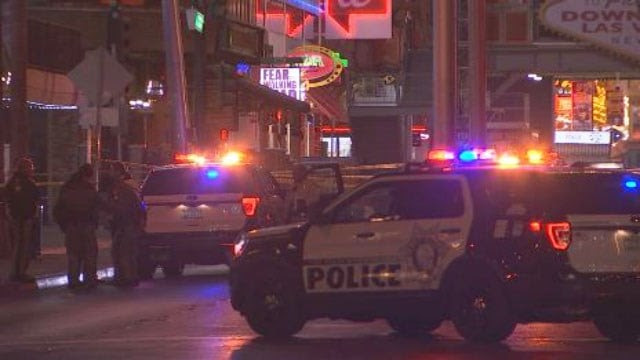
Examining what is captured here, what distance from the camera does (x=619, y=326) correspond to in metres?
11.6

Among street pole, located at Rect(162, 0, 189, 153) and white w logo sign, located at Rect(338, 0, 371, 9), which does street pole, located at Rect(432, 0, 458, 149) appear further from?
white w logo sign, located at Rect(338, 0, 371, 9)

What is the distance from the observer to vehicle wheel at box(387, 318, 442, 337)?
12.1m

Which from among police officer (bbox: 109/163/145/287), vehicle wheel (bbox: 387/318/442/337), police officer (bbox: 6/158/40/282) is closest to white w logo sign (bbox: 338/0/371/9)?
police officer (bbox: 109/163/145/287)

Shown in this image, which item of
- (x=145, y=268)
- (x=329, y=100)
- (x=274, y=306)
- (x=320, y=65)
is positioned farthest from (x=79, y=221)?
(x=329, y=100)

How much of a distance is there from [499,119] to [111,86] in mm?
44371

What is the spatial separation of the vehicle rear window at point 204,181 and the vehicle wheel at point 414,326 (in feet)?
22.5

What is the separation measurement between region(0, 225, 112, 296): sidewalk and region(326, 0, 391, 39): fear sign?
2066 cm

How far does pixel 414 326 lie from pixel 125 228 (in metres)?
7.02

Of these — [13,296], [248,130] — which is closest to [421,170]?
[13,296]

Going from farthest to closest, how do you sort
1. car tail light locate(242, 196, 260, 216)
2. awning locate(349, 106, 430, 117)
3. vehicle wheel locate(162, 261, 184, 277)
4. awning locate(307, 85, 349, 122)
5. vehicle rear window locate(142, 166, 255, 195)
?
awning locate(349, 106, 430, 117)
awning locate(307, 85, 349, 122)
vehicle wheel locate(162, 261, 184, 277)
vehicle rear window locate(142, 166, 255, 195)
car tail light locate(242, 196, 260, 216)

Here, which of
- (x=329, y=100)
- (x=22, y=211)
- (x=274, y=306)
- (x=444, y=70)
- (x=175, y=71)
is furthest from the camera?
(x=329, y=100)

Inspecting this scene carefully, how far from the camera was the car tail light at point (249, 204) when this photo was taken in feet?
61.3

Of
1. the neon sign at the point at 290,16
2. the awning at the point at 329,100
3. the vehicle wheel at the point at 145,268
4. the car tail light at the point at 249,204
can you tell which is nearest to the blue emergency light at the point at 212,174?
the car tail light at the point at 249,204

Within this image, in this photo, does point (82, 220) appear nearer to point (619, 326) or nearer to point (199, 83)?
point (619, 326)
